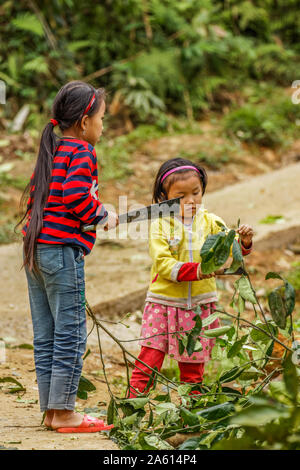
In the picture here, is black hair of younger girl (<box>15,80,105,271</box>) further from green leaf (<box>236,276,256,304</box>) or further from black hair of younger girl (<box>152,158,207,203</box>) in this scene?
green leaf (<box>236,276,256,304</box>)

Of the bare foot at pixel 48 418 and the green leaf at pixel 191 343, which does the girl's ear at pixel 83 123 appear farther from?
the bare foot at pixel 48 418

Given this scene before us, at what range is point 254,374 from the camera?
2270 millimetres

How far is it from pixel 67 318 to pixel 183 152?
5.56 metres

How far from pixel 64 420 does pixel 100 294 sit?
192 centimetres

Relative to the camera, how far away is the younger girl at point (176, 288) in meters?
2.69

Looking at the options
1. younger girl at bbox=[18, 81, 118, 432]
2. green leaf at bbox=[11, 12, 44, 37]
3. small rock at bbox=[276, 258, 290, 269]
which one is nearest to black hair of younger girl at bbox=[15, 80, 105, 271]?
younger girl at bbox=[18, 81, 118, 432]

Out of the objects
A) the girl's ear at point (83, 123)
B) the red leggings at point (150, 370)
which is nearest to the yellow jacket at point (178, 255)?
the red leggings at point (150, 370)

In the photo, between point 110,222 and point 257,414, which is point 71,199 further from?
point 257,414

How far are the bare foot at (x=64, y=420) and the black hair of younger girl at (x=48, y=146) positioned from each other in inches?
23.0

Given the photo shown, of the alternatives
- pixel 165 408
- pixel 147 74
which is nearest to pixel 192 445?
pixel 165 408

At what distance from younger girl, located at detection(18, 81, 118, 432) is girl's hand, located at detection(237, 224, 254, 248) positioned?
508 mm

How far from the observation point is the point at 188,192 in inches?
106

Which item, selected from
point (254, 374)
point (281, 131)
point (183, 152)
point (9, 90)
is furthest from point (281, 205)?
point (9, 90)

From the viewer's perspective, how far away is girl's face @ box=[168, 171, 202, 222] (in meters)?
2.68
